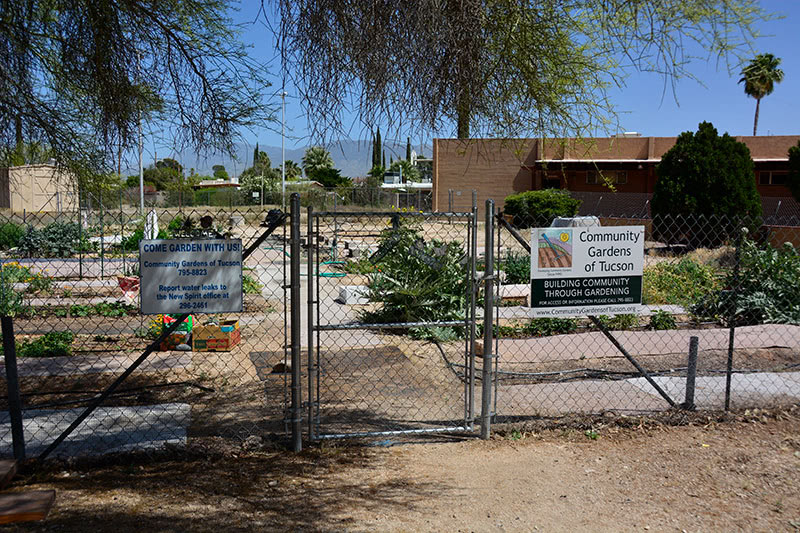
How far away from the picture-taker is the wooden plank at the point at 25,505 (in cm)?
413

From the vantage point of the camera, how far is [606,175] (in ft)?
106

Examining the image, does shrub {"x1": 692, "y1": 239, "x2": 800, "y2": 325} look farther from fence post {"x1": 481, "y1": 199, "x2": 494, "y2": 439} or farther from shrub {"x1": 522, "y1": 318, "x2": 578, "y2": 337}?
fence post {"x1": 481, "y1": 199, "x2": 494, "y2": 439}

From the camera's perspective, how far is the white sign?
17.0 ft

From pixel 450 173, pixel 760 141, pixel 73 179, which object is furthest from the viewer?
pixel 450 173

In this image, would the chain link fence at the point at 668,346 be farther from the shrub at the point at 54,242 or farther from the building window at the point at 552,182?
the building window at the point at 552,182

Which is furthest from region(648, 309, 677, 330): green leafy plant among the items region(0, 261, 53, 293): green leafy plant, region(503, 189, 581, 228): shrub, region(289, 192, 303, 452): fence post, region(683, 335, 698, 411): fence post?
region(503, 189, 581, 228): shrub

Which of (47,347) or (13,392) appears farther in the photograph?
(47,347)

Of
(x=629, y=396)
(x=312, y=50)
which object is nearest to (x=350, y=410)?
(x=629, y=396)

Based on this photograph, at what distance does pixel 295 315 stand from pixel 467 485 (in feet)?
5.65

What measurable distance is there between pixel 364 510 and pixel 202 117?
12.9ft

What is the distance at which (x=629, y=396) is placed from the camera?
6.82 m

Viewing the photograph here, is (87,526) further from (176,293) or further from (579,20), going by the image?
(579,20)

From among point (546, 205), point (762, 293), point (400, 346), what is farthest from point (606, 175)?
point (400, 346)

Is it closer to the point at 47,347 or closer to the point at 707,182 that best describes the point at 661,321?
the point at 47,347
